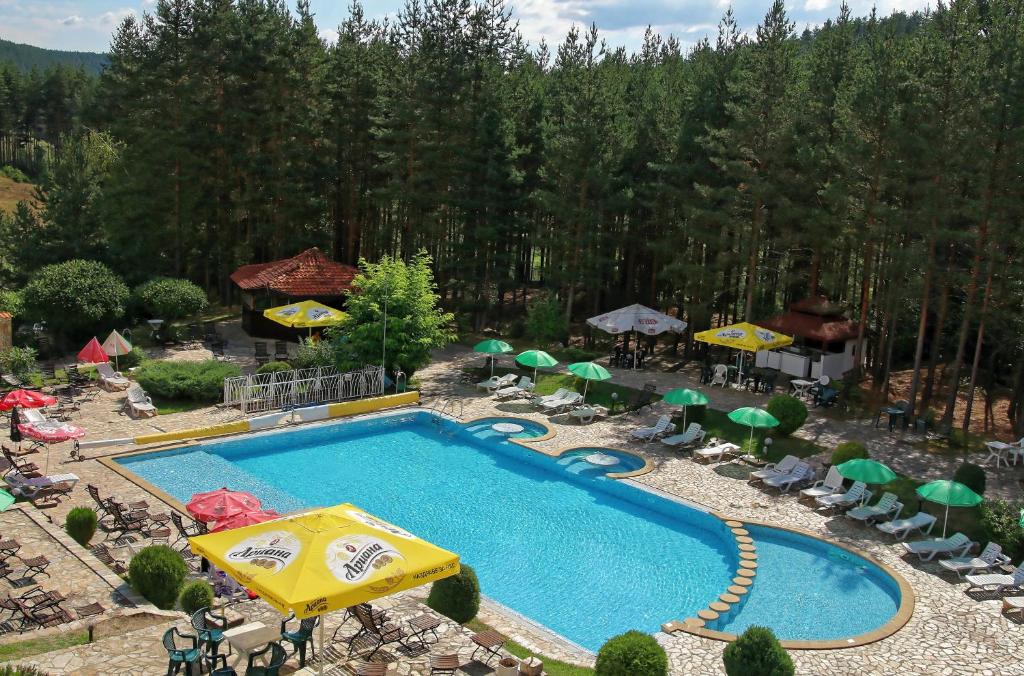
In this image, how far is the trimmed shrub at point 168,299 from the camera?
31516mm

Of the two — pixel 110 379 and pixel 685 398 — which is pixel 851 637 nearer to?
pixel 685 398

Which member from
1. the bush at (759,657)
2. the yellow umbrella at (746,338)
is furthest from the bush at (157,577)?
the yellow umbrella at (746,338)

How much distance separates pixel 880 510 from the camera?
1769 cm

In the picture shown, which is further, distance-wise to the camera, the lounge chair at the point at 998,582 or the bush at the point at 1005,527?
the bush at the point at 1005,527

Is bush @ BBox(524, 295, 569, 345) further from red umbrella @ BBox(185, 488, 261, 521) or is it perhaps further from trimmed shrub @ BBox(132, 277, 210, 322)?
red umbrella @ BBox(185, 488, 261, 521)

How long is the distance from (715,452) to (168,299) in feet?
67.0

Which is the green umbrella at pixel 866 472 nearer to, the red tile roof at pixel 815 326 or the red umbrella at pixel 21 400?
the red tile roof at pixel 815 326

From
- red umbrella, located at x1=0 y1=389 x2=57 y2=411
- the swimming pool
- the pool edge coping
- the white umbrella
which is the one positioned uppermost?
the white umbrella

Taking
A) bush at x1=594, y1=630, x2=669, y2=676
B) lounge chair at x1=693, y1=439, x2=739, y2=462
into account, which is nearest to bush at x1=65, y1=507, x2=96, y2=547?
bush at x1=594, y1=630, x2=669, y2=676

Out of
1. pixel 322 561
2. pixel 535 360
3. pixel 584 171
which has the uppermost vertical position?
pixel 584 171

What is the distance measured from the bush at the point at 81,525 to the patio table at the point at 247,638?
5288mm

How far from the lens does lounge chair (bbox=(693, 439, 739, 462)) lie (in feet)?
70.3

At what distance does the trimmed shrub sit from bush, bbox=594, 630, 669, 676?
2524cm

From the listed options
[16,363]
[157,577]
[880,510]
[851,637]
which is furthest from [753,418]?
[16,363]
